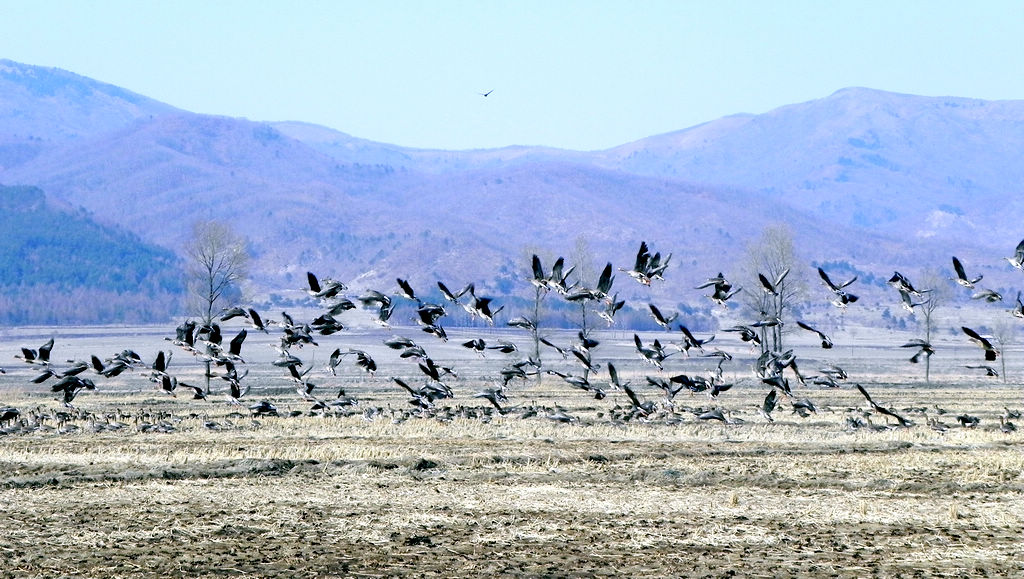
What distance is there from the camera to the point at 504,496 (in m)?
24.7

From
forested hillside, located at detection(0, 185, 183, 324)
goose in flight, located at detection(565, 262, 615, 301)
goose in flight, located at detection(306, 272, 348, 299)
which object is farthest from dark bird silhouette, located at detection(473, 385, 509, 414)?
forested hillside, located at detection(0, 185, 183, 324)

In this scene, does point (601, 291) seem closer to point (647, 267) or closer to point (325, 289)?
point (647, 267)

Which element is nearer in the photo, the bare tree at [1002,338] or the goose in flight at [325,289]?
the goose in flight at [325,289]

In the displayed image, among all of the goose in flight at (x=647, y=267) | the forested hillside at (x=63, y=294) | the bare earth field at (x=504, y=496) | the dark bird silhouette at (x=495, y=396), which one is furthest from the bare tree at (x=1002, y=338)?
the forested hillside at (x=63, y=294)

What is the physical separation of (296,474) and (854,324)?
15691cm

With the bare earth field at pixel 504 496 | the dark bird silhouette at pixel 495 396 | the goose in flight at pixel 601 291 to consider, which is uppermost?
the goose in flight at pixel 601 291

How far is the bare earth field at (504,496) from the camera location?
1855 centimetres

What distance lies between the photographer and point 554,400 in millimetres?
56406

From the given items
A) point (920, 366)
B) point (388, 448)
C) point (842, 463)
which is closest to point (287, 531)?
point (388, 448)

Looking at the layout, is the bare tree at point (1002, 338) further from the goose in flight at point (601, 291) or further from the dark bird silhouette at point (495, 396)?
the goose in flight at point (601, 291)

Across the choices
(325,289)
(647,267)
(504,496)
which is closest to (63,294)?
(325,289)

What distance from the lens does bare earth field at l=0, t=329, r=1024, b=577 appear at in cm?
1855

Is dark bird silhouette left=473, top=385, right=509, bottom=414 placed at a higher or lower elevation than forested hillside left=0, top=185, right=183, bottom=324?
lower

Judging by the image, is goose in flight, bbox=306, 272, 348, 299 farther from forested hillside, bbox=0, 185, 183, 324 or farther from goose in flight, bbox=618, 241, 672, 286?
forested hillside, bbox=0, 185, 183, 324
